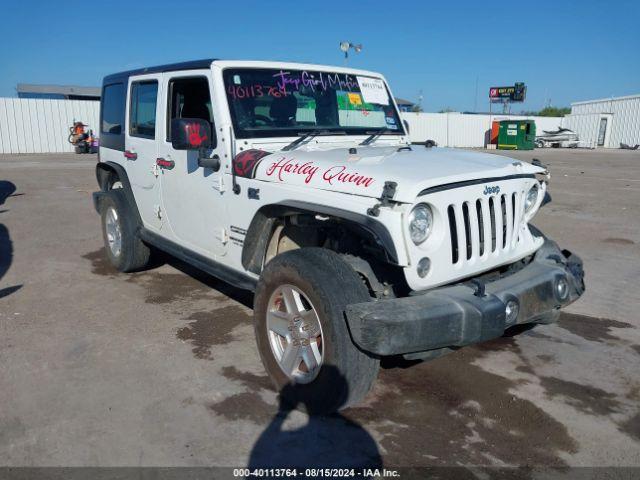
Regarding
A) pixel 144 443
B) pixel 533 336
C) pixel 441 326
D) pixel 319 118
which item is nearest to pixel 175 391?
pixel 144 443

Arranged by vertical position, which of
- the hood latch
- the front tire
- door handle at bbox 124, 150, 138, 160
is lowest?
the front tire

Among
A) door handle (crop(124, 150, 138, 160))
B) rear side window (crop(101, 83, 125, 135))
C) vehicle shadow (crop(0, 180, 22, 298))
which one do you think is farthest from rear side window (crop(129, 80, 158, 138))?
vehicle shadow (crop(0, 180, 22, 298))

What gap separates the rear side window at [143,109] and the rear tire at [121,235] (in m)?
0.78

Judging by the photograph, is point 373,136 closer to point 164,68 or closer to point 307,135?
point 307,135

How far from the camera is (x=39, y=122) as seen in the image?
2458 centimetres

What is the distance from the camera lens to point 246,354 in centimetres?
409

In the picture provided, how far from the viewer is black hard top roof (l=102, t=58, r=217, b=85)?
4203mm

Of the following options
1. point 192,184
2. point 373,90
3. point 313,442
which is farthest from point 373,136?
point 313,442

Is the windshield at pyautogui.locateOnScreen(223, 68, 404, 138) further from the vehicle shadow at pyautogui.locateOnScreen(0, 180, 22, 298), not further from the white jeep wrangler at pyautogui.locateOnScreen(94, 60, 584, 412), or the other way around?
the vehicle shadow at pyautogui.locateOnScreen(0, 180, 22, 298)

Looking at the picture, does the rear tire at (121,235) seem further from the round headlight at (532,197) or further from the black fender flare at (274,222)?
the round headlight at (532,197)

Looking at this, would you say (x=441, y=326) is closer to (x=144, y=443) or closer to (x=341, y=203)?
(x=341, y=203)

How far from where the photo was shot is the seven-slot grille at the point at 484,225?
122 inches

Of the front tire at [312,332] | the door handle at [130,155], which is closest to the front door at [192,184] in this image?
the door handle at [130,155]

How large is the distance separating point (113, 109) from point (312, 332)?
4020 millimetres
